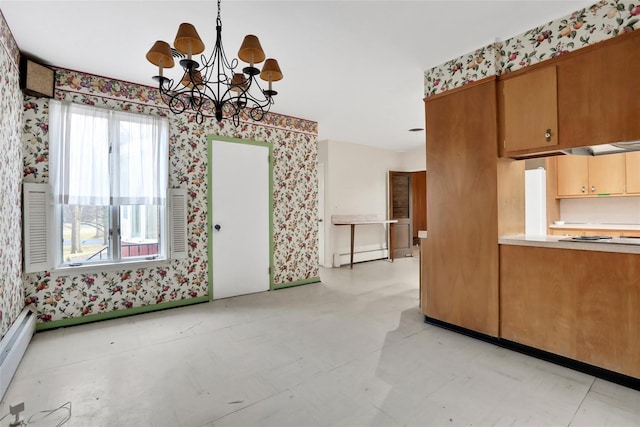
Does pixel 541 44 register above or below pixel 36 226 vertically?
above

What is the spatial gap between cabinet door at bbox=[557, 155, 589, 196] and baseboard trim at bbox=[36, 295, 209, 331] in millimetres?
5109

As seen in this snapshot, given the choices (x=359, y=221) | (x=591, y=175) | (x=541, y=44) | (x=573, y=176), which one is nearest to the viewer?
(x=541, y=44)

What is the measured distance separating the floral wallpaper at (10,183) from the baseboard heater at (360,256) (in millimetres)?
4620

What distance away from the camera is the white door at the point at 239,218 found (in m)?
4.15

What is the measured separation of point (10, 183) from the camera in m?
2.58

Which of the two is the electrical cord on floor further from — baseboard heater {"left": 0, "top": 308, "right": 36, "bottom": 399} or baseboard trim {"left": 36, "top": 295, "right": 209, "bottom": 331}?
baseboard trim {"left": 36, "top": 295, "right": 209, "bottom": 331}

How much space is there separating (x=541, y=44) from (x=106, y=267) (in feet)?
14.7

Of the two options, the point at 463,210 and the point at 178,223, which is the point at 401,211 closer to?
the point at 463,210

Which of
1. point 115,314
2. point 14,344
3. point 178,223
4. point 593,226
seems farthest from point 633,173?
point 14,344

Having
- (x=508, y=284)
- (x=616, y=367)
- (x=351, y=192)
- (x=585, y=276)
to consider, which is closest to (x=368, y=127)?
(x=351, y=192)

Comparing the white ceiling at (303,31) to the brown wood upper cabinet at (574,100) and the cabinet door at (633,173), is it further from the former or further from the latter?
the cabinet door at (633,173)

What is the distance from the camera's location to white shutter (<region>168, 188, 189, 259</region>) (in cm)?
376

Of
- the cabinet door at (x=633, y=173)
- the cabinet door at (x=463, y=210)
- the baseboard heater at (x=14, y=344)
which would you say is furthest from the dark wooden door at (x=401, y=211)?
the baseboard heater at (x=14, y=344)

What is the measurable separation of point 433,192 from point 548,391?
1.79 m
